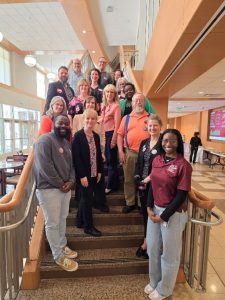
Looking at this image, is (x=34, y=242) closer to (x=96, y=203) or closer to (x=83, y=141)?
(x=96, y=203)

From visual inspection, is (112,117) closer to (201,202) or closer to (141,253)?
(201,202)

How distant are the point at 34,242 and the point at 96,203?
2.99 ft

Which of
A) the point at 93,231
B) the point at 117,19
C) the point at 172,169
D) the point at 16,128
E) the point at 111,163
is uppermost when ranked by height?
the point at 117,19

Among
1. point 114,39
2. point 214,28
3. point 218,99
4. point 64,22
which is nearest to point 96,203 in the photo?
point 214,28

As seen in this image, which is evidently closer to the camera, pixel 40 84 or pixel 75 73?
pixel 75 73

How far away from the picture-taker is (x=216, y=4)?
71.6 inches

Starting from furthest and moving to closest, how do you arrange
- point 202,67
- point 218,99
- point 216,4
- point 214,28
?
1. point 218,99
2. point 202,67
3. point 214,28
4. point 216,4

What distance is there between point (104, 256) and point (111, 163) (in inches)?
46.9

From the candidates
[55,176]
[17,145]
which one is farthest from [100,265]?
[17,145]

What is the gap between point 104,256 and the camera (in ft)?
8.84

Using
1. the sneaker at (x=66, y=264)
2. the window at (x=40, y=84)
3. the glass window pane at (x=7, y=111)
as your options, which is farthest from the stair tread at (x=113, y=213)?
the window at (x=40, y=84)

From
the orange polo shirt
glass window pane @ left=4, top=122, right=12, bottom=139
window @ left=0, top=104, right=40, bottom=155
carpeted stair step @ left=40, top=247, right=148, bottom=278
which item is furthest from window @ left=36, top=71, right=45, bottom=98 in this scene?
carpeted stair step @ left=40, top=247, right=148, bottom=278

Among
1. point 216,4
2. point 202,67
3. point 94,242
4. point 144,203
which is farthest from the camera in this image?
point 202,67

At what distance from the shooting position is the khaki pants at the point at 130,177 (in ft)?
9.29
